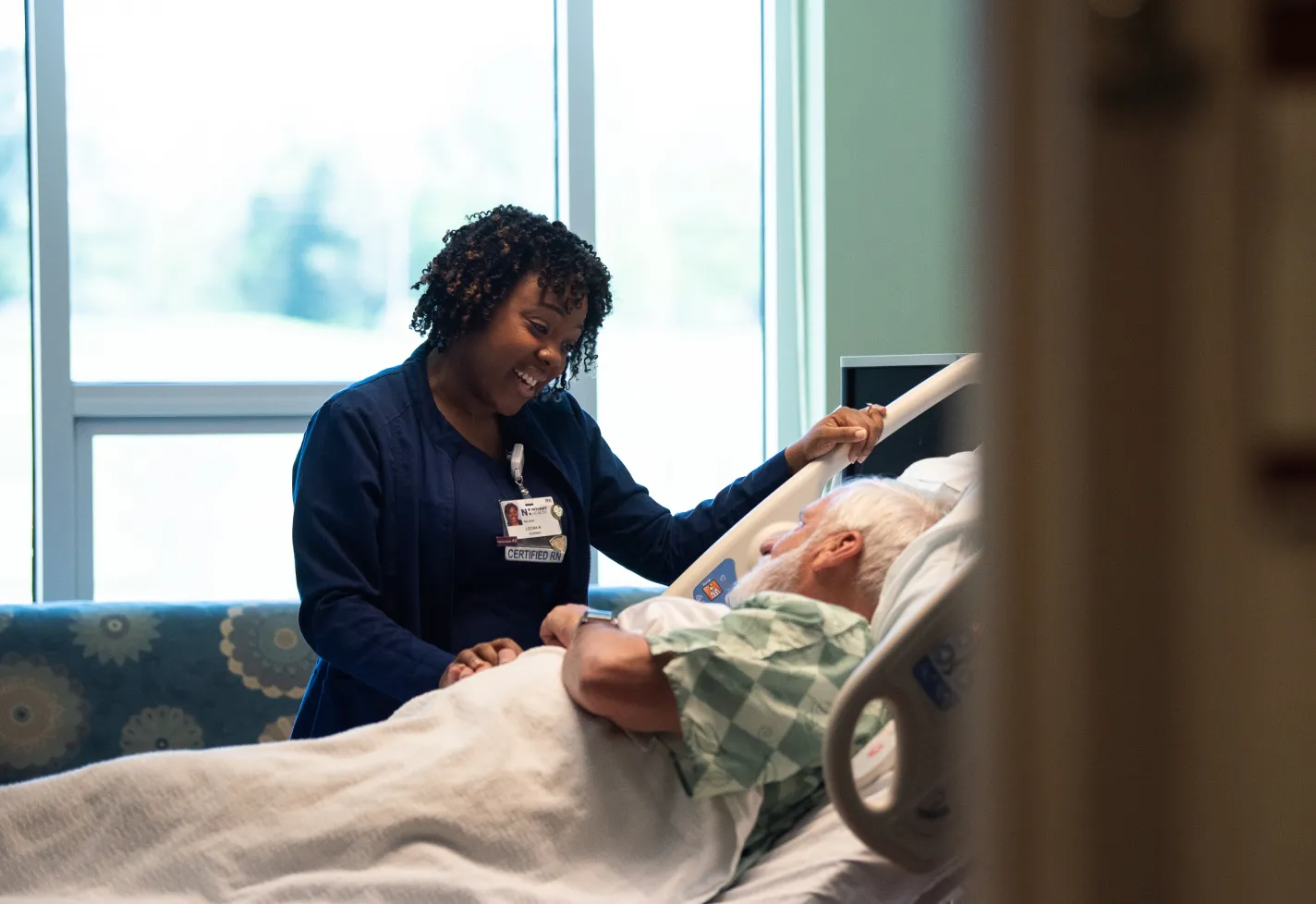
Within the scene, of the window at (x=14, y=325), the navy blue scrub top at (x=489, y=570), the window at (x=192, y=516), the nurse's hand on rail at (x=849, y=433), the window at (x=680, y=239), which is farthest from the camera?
the window at (x=680, y=239)

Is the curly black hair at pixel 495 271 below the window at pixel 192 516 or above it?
above

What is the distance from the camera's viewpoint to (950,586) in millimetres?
962

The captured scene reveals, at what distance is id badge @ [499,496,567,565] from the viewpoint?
2.12m

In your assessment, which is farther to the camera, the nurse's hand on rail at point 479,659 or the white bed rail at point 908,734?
the nurse's hand on rail at point 479,659

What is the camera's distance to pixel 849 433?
223 cm

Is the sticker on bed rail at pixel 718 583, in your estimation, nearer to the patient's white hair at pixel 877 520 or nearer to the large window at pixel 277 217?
the patient's white hair at pixel 877 520

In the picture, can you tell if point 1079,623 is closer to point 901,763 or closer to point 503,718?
point 901,763

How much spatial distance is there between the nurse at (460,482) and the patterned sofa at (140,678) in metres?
1.04

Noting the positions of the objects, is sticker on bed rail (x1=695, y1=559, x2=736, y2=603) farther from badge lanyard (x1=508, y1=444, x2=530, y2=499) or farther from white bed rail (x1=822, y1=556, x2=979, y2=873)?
white bed rail (x1=822, y1=556, x2=979, y2=873)

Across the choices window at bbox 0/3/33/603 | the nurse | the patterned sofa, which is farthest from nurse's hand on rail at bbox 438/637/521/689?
window at bbox 0/3/33/603

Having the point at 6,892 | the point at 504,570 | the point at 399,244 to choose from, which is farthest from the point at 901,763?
the point at 399,244

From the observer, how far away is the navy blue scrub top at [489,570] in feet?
6.90

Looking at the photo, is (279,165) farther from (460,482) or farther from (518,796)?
(518,796)

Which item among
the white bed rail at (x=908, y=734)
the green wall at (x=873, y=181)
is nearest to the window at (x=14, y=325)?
the green wall at (x=873, y=181)
